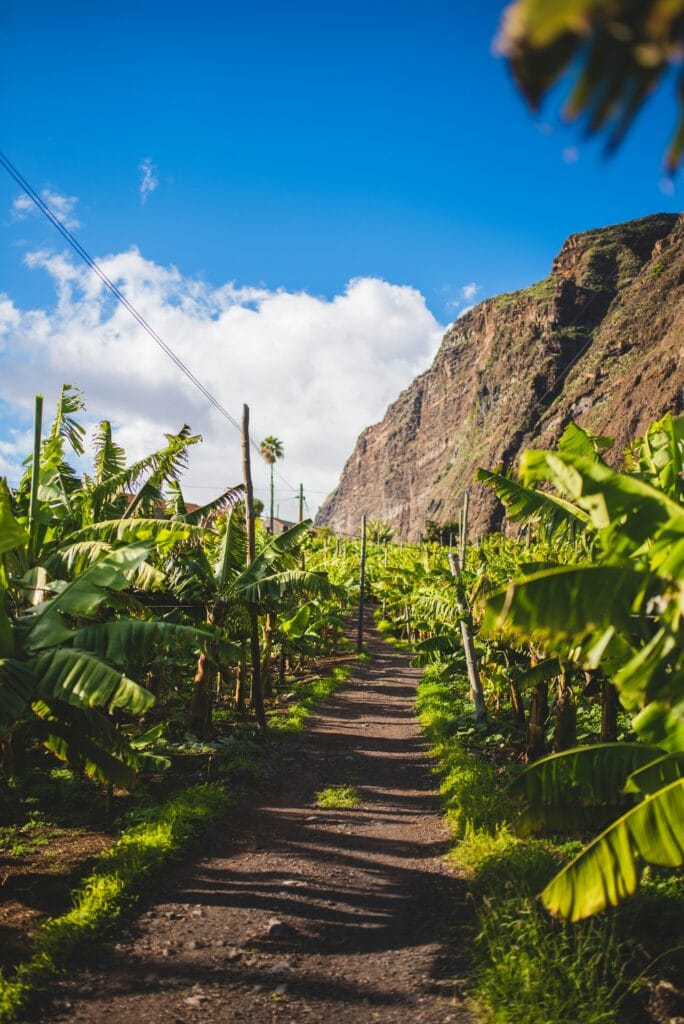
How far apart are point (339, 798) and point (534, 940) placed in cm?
503

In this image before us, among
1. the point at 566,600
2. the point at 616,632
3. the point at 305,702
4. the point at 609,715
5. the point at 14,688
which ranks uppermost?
the point at 566,600

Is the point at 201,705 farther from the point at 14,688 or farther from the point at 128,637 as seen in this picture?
the point at 14,688

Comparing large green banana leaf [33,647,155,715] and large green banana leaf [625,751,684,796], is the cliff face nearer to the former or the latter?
large green banana leaf [625,751,684,796]

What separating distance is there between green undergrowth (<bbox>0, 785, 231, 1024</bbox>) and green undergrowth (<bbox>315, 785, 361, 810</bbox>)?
4.61ft

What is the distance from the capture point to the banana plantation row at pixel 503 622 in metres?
3.71

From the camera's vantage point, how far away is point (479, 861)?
662cm

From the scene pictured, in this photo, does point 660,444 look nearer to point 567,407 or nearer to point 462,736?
point 462,736

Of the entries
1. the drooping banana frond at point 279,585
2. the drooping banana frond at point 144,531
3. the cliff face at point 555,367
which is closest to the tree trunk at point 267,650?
the drooping banana frond at point 279,585

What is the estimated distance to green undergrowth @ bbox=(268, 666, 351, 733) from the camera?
44.7 ft

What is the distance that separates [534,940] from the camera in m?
4.67

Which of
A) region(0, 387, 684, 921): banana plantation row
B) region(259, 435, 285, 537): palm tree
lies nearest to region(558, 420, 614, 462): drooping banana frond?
region(0, 387, 684, 921): banana plantation row

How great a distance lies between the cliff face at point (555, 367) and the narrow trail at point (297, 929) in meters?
60.9

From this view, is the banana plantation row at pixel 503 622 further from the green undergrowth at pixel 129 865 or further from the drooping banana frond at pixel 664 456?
the green undergrowth at pixel 129 865

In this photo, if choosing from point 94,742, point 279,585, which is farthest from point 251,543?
point 94,742
